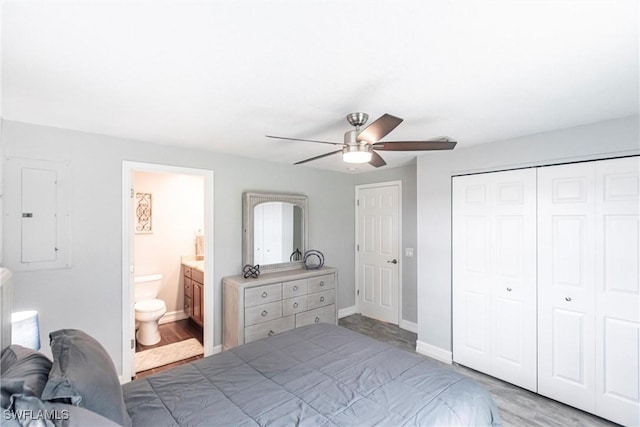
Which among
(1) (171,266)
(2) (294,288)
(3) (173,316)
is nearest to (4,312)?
(2) (294,288)

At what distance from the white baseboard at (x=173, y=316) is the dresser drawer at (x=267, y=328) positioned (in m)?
2.01

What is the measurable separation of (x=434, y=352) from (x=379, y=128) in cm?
284

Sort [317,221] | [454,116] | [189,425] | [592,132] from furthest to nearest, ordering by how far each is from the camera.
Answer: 1. [317,221]
2. [592,132]
3. [454,116]
4. [189,425]

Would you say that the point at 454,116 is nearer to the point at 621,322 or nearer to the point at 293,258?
the point at 621,322

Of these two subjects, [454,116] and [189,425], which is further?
[454,116]

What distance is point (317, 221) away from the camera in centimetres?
455

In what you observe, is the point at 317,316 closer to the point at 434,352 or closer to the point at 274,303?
the point at 274,303

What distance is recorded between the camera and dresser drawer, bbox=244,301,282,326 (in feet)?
10.7

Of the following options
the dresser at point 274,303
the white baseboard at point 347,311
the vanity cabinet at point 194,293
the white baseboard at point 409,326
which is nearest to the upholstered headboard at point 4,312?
the dresser at point 274,303

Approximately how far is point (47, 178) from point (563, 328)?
4.51 metres

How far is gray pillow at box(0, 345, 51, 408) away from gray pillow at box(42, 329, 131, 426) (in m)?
0.05

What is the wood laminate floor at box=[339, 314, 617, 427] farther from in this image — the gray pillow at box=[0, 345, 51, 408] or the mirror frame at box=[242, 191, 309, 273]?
the gray pillow at box=[0, 345, 51, 408]

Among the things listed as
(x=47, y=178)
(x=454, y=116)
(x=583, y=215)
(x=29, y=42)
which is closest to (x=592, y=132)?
(x=583, y=215)

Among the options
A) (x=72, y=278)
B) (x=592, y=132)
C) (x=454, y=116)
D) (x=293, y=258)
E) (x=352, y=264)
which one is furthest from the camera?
(x=352, y=264)
